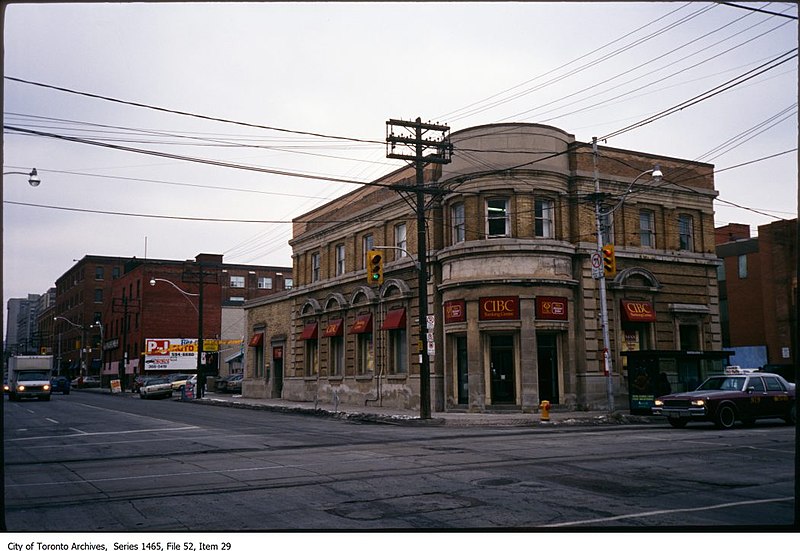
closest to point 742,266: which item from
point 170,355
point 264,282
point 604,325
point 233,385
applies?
point 604,325

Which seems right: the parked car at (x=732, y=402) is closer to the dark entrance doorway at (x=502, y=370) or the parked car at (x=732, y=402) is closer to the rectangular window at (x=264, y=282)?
the dark entrance doorway at (x=502, y=370)

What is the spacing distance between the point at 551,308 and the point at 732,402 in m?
9.84

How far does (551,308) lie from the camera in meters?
30.6

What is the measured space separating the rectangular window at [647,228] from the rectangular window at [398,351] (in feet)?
40.1

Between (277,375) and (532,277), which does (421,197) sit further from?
(277,375)

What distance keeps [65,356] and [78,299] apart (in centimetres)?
1924

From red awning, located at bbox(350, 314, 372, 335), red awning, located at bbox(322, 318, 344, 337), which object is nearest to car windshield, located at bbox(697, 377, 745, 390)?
red awning, located at bbox(350, 314, 372, 335)

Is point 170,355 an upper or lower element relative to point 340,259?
lower

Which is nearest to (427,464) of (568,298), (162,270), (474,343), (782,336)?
(474,343)

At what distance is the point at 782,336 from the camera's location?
164 feet

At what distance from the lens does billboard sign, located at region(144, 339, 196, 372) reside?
80.9 meters

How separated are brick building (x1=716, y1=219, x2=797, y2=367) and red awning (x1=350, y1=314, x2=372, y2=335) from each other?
26492 mm

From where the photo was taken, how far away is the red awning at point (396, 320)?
1387 inches

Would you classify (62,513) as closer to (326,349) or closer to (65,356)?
(326,349)
